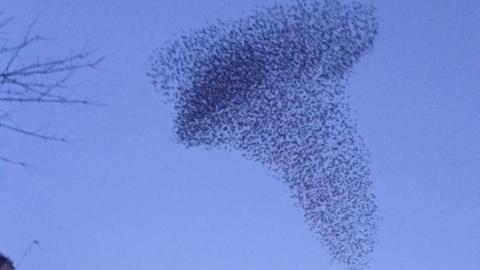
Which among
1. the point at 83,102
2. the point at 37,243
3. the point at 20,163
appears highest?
the point at 37,243

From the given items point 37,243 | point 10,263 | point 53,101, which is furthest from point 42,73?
point 10,263

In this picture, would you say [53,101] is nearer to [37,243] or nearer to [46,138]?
[46,138]

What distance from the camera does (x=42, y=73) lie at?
3.65m

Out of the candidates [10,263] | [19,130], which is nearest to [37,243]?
[10,263]

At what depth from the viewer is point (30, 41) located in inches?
141

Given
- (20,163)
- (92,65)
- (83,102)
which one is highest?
(92,65)

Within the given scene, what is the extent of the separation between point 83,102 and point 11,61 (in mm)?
527

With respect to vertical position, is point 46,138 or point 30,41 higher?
point 30,41

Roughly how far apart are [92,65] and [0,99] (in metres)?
0.68

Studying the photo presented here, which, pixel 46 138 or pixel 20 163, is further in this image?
pixel 46 138

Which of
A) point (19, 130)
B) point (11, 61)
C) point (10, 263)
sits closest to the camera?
point (11, 61)

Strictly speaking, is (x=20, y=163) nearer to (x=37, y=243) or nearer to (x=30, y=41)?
(x=30, y=41)

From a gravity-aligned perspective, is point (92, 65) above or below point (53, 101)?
above

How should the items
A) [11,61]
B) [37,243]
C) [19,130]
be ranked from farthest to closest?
[37,243]
[19,130]
[11,61]
